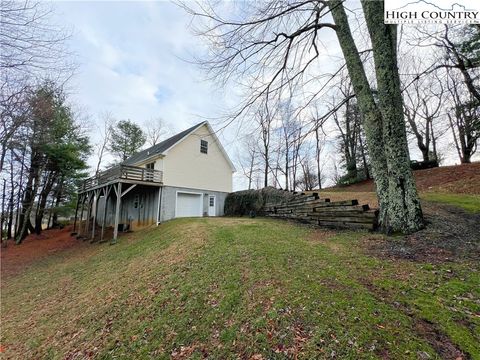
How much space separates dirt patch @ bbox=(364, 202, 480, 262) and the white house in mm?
10900

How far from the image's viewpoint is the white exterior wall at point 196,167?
15.7 meters

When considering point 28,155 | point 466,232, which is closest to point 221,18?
point 466,232

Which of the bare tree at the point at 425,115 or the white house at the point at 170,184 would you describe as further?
the bare tree at the point at 425,115

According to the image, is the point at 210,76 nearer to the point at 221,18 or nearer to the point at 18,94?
the point at 221,18

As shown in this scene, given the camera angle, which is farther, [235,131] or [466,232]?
[235,131]

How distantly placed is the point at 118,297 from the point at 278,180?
2468cm

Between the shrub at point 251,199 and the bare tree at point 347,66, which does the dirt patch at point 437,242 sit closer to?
the bare tree at point 347,66

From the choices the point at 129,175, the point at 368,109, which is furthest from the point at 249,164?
the point at 368,109

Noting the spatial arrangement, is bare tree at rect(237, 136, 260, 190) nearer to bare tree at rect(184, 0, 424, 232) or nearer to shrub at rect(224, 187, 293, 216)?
shrub at rect(224, 187, 293, 216)

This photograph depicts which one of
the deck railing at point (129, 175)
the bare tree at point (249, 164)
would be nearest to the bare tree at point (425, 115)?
the bare tree at point (249, 164)

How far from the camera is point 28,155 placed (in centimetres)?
1692

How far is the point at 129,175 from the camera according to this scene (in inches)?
543

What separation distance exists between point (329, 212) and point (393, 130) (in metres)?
3.24

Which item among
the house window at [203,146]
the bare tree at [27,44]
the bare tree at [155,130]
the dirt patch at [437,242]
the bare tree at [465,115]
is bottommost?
the dirt patch at [437,242]
